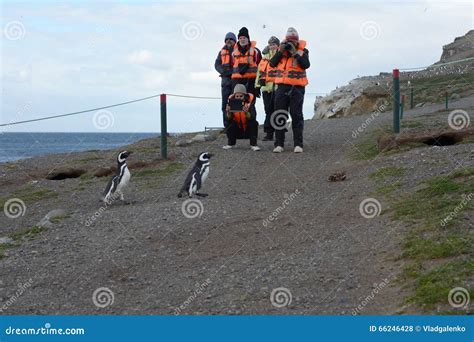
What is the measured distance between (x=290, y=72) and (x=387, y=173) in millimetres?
3647

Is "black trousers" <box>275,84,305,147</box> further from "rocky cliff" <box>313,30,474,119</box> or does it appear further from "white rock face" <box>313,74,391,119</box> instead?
"white rock face" <box>313,74,391,119</box>

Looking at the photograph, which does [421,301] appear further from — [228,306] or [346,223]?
[346,223]

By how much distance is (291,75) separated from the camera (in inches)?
542

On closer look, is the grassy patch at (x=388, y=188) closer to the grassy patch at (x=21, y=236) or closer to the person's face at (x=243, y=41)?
the grassy patch at (x=21, y=236)

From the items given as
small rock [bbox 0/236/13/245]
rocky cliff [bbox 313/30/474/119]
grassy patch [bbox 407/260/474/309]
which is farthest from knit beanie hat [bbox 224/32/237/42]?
rocky cliff [bbox 313/30/474/119]

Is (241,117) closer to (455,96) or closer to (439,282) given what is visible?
(439,282)

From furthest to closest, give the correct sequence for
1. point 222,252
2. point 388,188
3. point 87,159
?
point 87,159
point 388,188
point 222,252

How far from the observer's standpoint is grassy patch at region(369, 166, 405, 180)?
10617 millimetres

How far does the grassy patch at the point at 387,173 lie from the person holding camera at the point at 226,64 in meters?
4.79

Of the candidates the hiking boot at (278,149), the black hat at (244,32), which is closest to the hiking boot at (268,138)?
the hiking boot at (278,149)

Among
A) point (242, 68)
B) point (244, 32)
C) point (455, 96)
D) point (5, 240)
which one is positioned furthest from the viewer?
point (455, 96)

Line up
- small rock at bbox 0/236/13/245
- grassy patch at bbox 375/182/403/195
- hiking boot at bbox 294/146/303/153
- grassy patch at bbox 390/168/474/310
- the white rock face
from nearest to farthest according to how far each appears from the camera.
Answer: grassy patch at bbox 390/168/474/310, small rock at bbox 0/236/13/245, grassy patch at bbox 375/182/403/195, hiking boot at bbox 294/146/303/153, the white rock face

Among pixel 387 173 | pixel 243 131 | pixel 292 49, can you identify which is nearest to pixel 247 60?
pixel 243 131

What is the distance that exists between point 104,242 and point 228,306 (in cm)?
286
